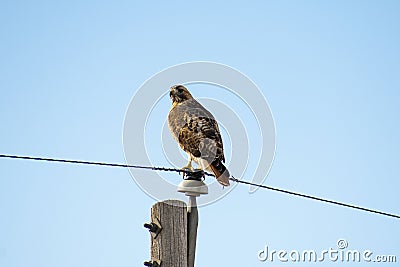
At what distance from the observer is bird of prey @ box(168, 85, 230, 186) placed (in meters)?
6.44

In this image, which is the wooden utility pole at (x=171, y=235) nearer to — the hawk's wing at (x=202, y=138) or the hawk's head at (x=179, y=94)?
the hawk's wing at (x=202, y=138)

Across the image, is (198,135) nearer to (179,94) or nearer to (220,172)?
(220,172)

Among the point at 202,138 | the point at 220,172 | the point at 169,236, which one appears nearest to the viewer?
the point at 169,236

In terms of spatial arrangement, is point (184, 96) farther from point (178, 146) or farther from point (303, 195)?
point (303, 195)

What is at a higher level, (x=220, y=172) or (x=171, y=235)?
(x=220, y=172)

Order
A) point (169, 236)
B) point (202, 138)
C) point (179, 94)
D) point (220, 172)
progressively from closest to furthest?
point (169, 236)
point (220, 172)
point (202, 138)
point (179, 94)

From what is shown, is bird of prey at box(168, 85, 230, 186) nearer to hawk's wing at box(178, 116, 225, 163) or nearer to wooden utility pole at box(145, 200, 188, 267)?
hawk's wing at box(178, 116, 225, 163)

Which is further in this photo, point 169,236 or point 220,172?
point 220,172

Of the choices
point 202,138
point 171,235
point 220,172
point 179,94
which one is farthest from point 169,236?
point 179,94

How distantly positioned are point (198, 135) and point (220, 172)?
89cm

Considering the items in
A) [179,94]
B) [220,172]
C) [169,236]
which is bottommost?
[169,236]

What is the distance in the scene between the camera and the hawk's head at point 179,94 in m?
7.89

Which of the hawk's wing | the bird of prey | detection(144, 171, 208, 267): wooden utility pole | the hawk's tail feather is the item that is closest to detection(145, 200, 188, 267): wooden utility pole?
detection(144, 171, 208, 267): wooden utility pole

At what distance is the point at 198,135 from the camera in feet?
22.4
